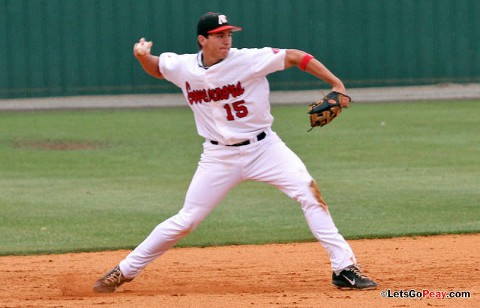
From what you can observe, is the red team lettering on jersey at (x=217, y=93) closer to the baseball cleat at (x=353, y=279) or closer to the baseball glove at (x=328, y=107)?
the baseball glove at (x=328, y=107)

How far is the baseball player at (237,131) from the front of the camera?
668 centimetres

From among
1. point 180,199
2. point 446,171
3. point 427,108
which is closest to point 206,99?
point 180,199

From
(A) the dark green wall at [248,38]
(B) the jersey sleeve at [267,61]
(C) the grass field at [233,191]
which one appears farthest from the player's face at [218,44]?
(A) the dark green wall at [248,38]

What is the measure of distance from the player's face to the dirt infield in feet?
5.07

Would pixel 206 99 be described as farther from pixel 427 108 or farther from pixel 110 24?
pixel 110 24

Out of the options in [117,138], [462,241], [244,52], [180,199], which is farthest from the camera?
[117,138]

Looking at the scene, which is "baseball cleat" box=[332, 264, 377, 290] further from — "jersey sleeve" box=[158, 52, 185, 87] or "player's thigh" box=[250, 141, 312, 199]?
"jersey sleeve" box=[158, 52, 185, 87]

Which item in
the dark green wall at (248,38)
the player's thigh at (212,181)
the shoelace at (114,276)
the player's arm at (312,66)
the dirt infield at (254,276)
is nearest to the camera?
the dirt infield at (254,276)

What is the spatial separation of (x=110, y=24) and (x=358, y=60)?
5.08m

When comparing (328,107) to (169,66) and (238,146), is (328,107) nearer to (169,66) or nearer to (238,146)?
(238,146)

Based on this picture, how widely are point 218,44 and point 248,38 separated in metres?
14.5

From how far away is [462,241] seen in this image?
29.7 ft

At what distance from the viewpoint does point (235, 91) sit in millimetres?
6688

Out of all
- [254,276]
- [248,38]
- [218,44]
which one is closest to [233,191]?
[254,276]
